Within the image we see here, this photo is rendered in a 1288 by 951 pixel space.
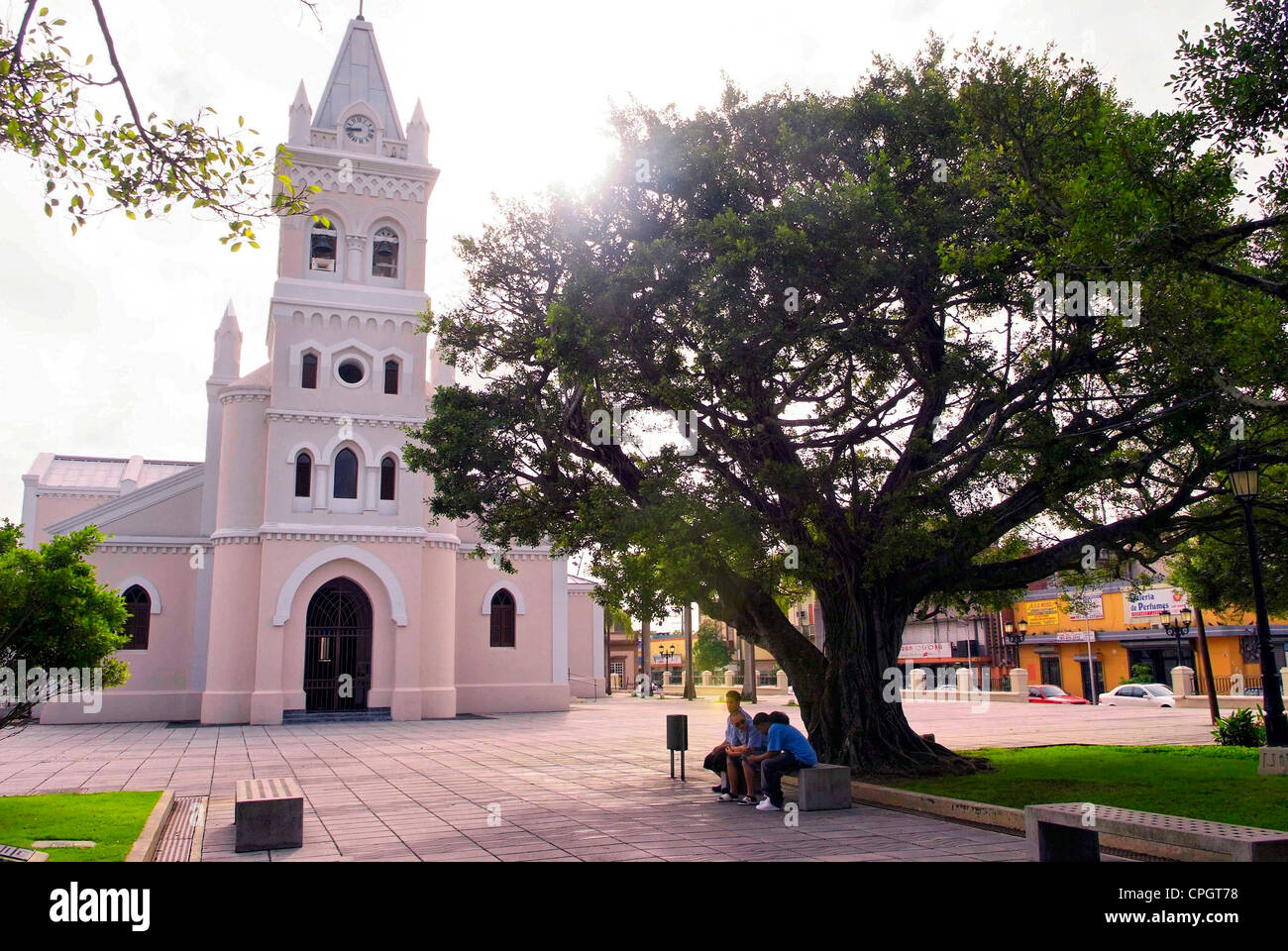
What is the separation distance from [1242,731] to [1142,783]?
21.6 ft

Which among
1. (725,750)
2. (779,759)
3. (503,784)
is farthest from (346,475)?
(779,759)

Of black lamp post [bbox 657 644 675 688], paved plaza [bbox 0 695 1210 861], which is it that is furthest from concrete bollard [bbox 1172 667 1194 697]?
black lamp post [bbox 657 644 675 688]

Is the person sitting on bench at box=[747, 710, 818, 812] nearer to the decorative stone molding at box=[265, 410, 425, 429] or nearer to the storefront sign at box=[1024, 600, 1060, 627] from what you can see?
the decorative stone molding at box=[265, 410, 425, 429]

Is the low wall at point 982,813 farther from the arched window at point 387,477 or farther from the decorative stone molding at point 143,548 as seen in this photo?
the decorative stone molding at point 143,548

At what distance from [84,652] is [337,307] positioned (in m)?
20.8

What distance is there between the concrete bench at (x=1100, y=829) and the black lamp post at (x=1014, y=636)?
46952 mm

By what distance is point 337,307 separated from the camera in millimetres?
30297

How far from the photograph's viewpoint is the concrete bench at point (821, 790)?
37.5 feet

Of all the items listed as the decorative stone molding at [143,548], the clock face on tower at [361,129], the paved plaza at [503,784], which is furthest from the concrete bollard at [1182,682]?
the decorative stone molding at [143,548]

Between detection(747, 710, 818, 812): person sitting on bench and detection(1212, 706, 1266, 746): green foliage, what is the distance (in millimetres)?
10341

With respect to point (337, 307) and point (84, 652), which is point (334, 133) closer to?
point (337, 307)

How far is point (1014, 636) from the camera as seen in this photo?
170 feet

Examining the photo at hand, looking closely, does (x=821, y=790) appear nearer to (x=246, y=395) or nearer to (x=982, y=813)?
(x=982, y=813)
